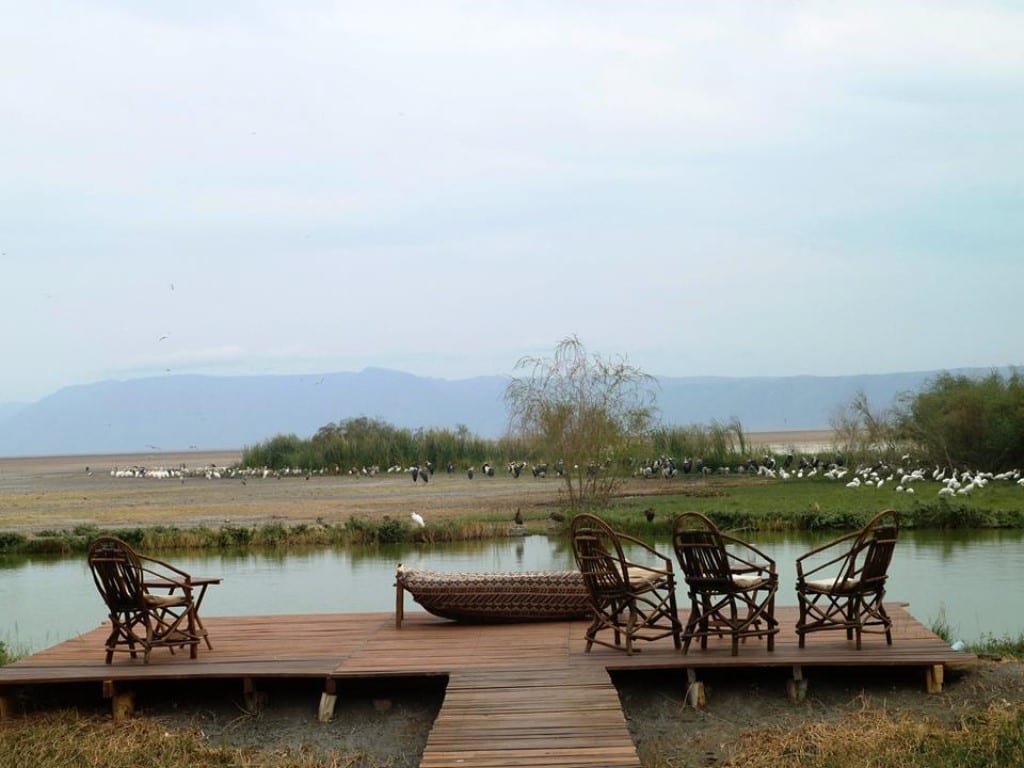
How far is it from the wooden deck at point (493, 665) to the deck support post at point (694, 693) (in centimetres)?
3

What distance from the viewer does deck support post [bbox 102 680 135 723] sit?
9273 millimetres

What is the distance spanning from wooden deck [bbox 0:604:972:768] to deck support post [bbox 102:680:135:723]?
13 millimetres

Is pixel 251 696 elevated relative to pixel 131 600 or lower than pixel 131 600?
lower

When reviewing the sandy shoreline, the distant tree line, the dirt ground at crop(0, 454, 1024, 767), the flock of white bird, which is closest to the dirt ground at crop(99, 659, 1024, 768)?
the dirt ground at crop(0, 454, 1024, 767)

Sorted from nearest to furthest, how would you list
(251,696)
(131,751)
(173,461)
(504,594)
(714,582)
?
(131,751)
(714,582)
(251,696)
(504,594)
(173,461)

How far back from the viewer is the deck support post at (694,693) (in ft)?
29.9

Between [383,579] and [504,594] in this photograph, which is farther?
[383,579]

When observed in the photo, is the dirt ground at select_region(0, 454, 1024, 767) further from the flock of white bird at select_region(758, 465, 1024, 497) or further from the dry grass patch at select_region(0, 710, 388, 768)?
the flock of white bird at select_region(758, 465, 1024, 497)

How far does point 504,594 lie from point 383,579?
700 cm

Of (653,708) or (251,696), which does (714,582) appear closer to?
(653,708)

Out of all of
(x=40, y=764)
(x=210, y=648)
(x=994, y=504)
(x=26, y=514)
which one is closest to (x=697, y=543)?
(x=210, y=648)

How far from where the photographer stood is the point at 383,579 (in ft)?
58.0

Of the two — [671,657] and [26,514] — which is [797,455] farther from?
[671,657]

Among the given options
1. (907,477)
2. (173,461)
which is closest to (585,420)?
(907,477)
